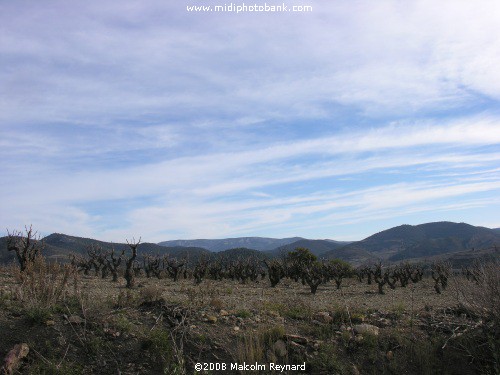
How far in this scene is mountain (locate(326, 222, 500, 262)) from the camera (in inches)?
4833

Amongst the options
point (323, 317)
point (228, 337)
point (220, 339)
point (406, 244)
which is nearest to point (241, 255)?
point (323, 317)

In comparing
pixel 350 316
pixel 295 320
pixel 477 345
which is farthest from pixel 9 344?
pixel 477 345

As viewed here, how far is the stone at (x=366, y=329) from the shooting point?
8.67 meters

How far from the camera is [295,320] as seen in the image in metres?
9.66

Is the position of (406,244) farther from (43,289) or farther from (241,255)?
(43,289)

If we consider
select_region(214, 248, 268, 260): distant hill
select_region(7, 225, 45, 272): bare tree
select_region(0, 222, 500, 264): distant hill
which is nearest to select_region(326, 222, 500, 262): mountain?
select_region(0, 222, 500, 264): distant hill

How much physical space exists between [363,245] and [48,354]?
16328 centimetres

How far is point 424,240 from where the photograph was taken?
434 feet

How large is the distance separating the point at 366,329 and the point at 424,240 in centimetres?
13552

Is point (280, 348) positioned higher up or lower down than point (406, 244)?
lower down

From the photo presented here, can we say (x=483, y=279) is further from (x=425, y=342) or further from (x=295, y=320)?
(x=295, y=320)

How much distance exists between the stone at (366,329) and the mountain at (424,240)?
113205mm

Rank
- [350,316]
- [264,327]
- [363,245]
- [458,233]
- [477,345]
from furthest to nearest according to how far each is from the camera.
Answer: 1. [363,245]
2. [458,233]
3. [350,316]
4. [264,327]
5. [477,345]

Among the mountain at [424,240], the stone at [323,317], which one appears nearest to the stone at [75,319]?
the stone at [323,317]
